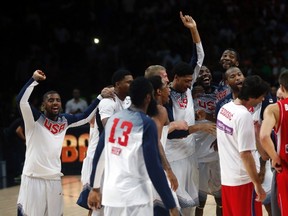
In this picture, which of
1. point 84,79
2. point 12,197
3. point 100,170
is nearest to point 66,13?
point 84,79

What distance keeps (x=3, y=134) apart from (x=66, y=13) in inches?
210

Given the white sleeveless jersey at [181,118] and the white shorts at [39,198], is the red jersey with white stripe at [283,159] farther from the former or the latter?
the white shorts at [39,198]

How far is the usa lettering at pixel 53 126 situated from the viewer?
6.75m

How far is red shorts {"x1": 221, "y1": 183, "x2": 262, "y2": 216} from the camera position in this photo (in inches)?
231

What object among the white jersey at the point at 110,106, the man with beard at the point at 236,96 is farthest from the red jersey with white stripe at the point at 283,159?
the white jersey at the point at 110,106

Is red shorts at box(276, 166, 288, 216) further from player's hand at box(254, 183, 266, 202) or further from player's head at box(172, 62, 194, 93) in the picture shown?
player's head at box(172, 62, 194, 93)

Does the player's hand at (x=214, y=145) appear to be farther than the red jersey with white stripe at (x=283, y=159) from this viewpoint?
Yes

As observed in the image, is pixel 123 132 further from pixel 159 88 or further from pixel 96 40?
pixel 96 40

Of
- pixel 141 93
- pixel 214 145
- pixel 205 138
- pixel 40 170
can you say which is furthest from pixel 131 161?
pixel 205 138

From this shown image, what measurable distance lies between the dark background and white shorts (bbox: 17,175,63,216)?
742cm

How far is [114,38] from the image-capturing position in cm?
1648

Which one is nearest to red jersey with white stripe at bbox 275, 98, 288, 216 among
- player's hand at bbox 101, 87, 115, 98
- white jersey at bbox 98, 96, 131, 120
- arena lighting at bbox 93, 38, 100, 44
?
white jersey at bbox 98, 96, 131, 120

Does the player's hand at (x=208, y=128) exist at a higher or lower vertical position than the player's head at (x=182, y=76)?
lower

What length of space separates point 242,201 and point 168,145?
1.32 meters
